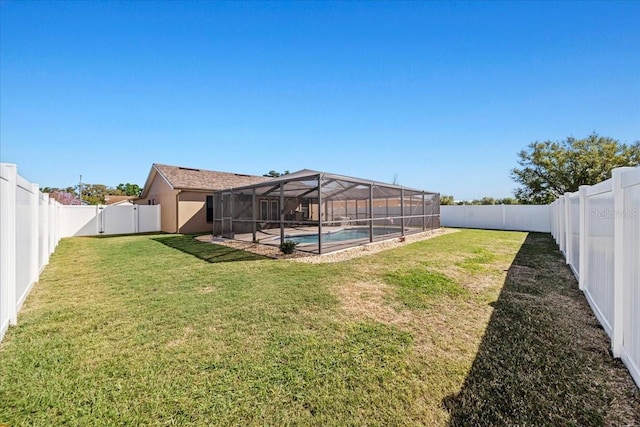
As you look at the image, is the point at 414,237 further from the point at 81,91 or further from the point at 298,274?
the point at 81,91

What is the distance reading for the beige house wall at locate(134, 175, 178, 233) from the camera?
15586 mm

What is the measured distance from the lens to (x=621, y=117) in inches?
648

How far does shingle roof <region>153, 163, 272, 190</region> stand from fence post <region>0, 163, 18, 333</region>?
12360mm

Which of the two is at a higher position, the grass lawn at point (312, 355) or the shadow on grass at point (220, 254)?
the shadow on grass at point (220, 254)

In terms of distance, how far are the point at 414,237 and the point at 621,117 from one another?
16.0 meters

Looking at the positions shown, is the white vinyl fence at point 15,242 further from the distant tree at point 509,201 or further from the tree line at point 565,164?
the distant tree at point 509,201

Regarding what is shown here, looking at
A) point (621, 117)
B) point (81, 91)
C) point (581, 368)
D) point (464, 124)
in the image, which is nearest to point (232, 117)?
point (81, 91)

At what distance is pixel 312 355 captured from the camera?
2686 mm

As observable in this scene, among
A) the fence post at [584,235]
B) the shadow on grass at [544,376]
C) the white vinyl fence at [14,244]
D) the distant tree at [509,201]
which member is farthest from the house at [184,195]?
the distant tree at [509,201]

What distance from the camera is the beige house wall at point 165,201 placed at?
1559 cm

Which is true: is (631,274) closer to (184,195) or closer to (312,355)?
(312,355)

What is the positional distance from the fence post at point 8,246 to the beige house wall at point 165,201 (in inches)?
491

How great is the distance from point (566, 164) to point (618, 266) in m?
23.0

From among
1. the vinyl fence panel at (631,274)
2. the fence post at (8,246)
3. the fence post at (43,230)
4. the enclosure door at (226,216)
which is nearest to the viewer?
the vinyl fence panel at (631,274)
